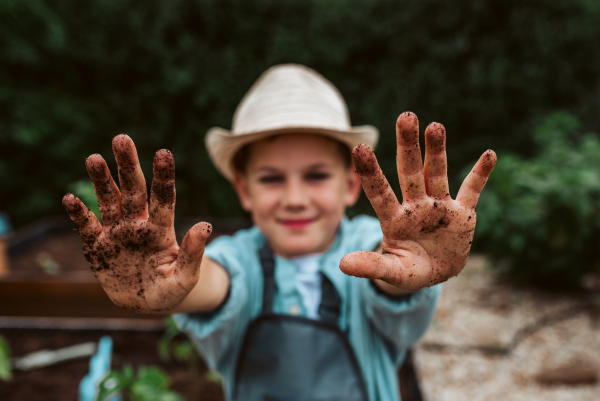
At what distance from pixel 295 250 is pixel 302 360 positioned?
1.10ft

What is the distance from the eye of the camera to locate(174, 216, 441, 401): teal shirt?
42.7 inches

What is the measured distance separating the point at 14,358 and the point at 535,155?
4910 millimetres

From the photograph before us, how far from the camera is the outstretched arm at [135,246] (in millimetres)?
748

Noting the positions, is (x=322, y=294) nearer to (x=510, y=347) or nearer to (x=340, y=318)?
(x=340, y=318)

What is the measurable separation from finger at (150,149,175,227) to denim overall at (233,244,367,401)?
0.56m

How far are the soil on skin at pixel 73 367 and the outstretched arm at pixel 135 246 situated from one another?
1.34m

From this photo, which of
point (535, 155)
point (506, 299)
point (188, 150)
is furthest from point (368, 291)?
point (535, 155)

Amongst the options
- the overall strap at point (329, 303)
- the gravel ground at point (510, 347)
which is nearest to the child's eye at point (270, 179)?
the overall strap at point (329, 303)

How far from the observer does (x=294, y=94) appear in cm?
132

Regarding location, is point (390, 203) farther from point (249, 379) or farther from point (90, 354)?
point (90, 354)

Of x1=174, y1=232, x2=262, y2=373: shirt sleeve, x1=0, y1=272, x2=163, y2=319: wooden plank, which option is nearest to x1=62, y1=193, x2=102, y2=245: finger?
x1=174, y1=232, x2=262, y2=373: shirt sleeve

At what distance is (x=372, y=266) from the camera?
0.68 m

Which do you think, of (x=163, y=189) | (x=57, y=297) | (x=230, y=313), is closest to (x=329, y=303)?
(x=230, y=313)

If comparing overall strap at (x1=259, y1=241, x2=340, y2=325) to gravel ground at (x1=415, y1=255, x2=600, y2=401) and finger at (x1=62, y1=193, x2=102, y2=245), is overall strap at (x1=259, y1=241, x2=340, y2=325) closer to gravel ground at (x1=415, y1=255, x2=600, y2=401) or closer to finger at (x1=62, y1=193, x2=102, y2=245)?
finger at (x1=62, y1=193, x2=102, y2=245)
